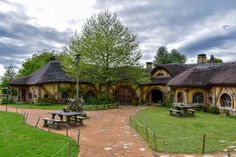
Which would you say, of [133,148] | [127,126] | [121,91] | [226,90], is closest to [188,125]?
[127,126]

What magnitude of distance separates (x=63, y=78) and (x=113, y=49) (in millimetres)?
8968

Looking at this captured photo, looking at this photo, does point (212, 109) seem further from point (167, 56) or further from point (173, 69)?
point (167, 56)

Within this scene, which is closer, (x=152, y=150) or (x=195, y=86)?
(x=152, y=150)

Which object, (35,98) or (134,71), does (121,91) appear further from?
(35,98)

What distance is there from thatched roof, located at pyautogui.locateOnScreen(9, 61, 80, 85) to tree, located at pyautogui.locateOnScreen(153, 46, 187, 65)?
35542 millimetres

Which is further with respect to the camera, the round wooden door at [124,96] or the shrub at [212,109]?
the round wooden door at [124,96]

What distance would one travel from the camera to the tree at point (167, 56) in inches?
2751

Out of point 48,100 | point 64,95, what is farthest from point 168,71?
point 48,100

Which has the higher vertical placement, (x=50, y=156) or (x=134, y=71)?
(x=134, y=71)

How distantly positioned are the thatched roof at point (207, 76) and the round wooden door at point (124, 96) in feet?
36.0

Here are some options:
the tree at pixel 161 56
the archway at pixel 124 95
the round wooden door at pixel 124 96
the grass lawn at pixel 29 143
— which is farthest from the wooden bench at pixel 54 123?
the tree at pixel 161 56

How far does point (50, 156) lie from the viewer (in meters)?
10.5

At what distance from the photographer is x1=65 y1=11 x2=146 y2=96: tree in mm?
32375

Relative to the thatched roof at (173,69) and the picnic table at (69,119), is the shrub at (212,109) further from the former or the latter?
the picnic table at (69,119)
